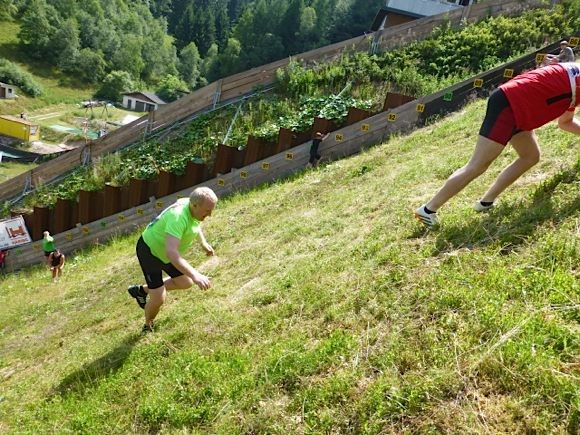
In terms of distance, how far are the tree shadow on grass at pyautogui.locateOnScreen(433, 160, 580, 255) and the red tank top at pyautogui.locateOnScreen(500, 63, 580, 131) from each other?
69cm

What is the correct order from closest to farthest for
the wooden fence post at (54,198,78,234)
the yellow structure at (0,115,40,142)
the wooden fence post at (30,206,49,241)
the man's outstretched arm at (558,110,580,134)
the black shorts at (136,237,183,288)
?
the man's outstretched arm at (558,110,580,134) → the black shorts at (136,237,183,288) → the wooden fence post at (54,198,78,234) → the wooden fence post at (30,206,49,241) → the yellow structure at (0,115,40,142)

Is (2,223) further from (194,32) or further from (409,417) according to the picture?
(194,32)

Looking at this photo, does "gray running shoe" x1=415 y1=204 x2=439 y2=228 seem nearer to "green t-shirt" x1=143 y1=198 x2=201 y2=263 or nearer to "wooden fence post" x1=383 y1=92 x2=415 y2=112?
"green t-shirt" x1=143 y1=198 x2=201 y2=263

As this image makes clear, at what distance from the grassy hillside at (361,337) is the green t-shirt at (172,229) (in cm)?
84

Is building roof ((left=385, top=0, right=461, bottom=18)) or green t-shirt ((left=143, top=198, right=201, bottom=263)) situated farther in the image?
building roof ((left=385, top=0, right=461, bottom=18))

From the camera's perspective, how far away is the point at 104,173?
44.7ft

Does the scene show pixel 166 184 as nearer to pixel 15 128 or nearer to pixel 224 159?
pixel 224 159

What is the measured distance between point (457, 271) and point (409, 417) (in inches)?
54.2

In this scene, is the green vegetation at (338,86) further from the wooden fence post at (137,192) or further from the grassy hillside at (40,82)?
the grassy hillside at (40,82)

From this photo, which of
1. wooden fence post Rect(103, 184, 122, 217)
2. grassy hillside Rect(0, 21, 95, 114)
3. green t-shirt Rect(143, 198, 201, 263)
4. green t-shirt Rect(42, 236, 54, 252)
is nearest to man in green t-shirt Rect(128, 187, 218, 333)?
green t-shirt Rect(143, 198, 201, 263)

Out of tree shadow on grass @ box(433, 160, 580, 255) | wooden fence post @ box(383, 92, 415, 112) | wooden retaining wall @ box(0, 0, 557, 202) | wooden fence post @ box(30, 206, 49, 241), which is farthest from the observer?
wooden retaining wall @ box(0, 0, 557, 202)

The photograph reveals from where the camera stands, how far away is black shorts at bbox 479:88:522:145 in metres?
4.02

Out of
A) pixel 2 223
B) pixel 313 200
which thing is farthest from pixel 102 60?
pixel 313 200

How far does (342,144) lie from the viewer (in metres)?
10.7
